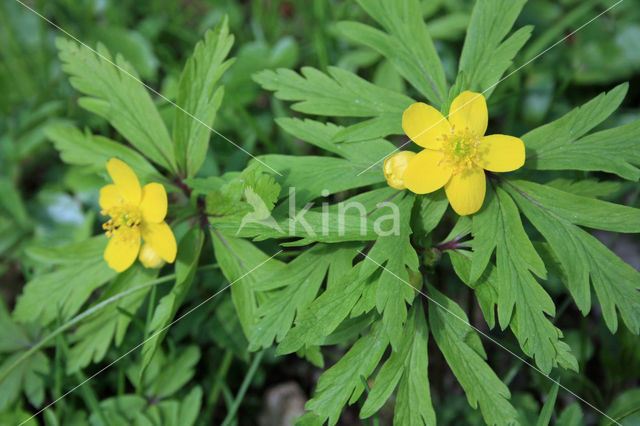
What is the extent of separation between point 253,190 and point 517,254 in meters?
0.89

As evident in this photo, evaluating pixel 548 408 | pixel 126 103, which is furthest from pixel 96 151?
pixel 548 408

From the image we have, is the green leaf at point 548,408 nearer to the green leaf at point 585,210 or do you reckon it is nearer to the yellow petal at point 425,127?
the green leaf at point 585,210

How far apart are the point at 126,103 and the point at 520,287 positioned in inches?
65.8

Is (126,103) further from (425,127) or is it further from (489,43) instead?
(489,43)

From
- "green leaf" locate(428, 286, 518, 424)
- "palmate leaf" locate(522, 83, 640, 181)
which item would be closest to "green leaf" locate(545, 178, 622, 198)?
"palmate leaf" locate(522, 83, 640, 181)

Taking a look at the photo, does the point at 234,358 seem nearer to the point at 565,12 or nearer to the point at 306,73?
the point at 306,73

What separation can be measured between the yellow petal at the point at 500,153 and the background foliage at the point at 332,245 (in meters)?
0.12

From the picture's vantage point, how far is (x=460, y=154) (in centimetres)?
163

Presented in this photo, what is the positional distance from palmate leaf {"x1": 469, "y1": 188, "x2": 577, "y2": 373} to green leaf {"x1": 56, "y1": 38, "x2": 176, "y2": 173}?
4.12 ft

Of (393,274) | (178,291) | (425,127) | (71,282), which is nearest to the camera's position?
(393,274)

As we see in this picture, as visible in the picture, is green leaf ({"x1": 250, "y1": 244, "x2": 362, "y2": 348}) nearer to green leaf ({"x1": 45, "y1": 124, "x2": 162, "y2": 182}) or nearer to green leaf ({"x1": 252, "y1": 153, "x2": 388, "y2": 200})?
green leaf ({"x1": 252, "y1": 153, "x2": 388, "y2": 200})

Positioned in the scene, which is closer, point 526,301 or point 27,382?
point 526,301

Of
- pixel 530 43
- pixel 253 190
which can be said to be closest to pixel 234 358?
pixel 253 190

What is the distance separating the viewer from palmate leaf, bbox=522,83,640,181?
5.50 ft
